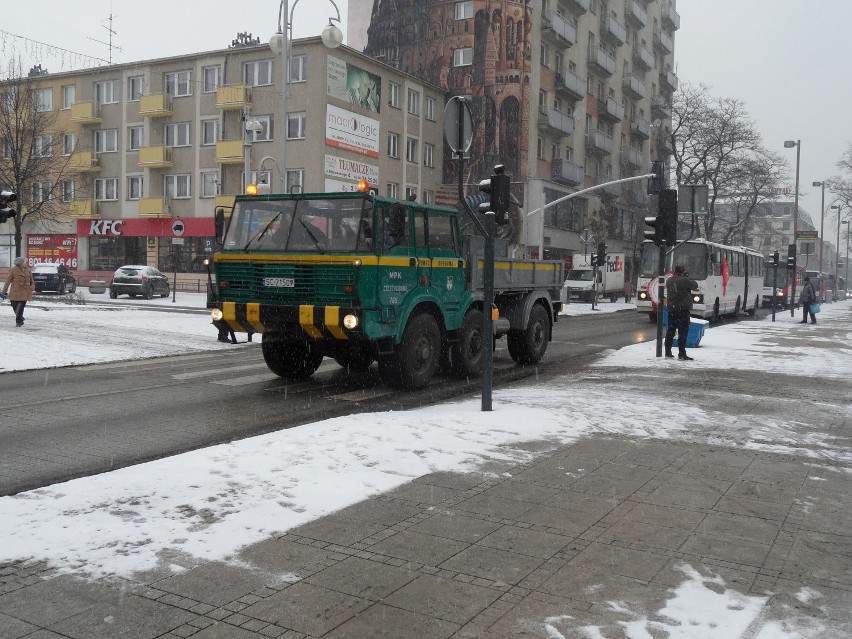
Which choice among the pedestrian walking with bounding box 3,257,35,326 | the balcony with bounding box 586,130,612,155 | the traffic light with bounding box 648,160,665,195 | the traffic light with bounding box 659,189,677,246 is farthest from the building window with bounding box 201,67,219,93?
the traffic light with bounding box 659,189,677,246

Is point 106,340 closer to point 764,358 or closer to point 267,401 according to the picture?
point 267,401

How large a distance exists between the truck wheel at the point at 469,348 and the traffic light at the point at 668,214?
17.4 ft

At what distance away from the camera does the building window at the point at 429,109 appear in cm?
5064

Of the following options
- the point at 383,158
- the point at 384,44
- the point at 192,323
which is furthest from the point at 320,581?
the point at 384,44

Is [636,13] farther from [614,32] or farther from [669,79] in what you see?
[669,79]

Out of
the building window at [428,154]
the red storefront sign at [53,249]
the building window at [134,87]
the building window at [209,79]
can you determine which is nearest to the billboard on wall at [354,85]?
the building window at [428,154]

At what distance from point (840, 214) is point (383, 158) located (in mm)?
40042

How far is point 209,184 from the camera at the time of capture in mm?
48375

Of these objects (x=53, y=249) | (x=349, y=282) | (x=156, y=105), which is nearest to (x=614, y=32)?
(x=156, y=105)

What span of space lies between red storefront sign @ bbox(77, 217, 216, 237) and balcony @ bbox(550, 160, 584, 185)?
21.4 metres

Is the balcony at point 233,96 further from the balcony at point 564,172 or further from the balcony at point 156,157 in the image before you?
the balcony at point 564,172

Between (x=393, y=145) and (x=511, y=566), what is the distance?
44765 mm

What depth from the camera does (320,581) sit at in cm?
446

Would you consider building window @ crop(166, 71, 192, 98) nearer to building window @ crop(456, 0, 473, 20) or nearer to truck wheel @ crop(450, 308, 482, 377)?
building window @ crop(456, 0, 473, 20)
